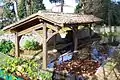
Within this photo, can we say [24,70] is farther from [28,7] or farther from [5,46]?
[28,7]

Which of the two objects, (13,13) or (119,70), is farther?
(13,13)

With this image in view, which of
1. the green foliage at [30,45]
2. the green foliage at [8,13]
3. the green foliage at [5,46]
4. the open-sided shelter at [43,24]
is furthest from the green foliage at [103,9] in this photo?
the open-sided shelter at [43,24]

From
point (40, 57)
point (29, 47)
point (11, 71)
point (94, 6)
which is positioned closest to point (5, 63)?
point (11, 71)

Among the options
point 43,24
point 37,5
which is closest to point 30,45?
point 43,24

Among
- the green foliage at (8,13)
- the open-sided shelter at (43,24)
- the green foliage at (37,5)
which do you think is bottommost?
the green foliage at (8,13)

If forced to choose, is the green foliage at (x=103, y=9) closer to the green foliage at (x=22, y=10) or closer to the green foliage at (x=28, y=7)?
the green foliage at (x=28, y=7)

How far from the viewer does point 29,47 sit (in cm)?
2109

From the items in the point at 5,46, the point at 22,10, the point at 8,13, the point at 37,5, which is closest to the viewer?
the point at 5,46

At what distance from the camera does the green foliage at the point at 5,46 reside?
20.4m

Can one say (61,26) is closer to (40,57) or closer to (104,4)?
(40,57)

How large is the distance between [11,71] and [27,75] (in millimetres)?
756

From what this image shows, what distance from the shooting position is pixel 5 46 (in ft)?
68.1

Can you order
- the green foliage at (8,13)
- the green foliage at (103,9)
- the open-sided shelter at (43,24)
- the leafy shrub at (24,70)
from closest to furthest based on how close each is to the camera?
the leafy shrub at (24,70) → the open-sided shelter at (43,24) → the green foliage at (103,9) → the green foliage at (8,13)

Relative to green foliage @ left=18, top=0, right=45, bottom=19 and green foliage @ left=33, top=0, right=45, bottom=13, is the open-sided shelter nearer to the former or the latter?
green foliage @ left=18, top=0, right=45, bottom=19
